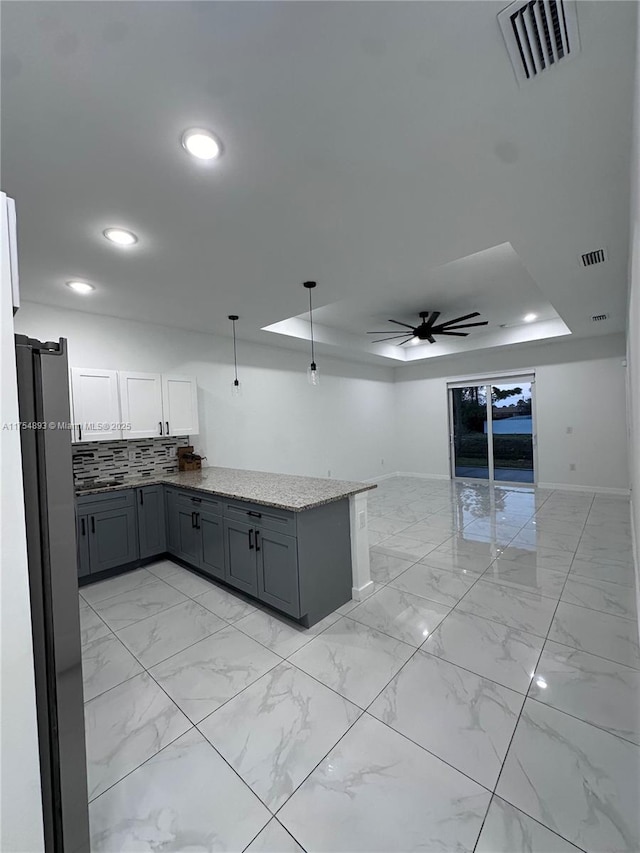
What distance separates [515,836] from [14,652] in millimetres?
1703

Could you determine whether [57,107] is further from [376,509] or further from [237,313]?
[376,509]

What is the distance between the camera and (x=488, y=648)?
7.10 feet

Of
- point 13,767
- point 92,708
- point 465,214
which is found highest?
point 465,214

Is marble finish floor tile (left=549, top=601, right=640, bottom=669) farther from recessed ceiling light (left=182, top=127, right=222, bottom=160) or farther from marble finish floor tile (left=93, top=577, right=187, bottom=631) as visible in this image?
recessed ceiling light (left=182, top=127, right=222, bottom=160)

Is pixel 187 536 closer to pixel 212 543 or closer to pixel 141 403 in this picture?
pixel 212 543

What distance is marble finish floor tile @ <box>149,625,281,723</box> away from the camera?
1.84 metres

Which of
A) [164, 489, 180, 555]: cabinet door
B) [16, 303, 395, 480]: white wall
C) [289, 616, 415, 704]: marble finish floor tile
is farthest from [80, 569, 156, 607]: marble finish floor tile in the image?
[289, 616, 415, 704]: marble finish floor tile

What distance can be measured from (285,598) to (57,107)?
286 cm

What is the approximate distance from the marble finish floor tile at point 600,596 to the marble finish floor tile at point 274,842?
2461 mm

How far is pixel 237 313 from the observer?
4051 millimetres

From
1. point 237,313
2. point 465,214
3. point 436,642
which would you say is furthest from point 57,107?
point 436,642

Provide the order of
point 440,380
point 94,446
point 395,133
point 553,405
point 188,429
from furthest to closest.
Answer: point 440,380
point 553,405
point 188,429
point 94,446
point 395,133

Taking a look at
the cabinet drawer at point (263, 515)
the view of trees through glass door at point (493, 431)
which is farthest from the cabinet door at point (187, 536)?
the view of trees through glass door at point (493, 431)

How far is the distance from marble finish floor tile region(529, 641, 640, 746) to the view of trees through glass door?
217 inches
